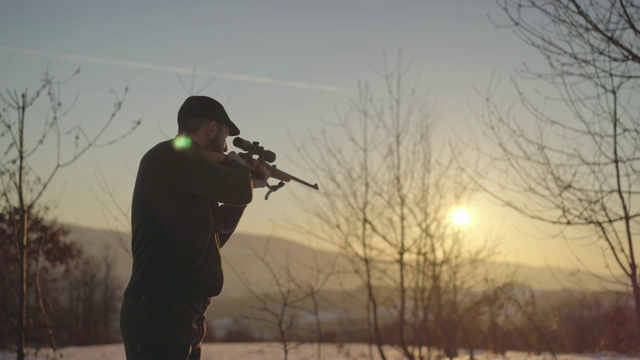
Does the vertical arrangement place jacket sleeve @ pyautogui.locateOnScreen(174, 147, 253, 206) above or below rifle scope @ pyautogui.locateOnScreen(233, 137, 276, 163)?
below

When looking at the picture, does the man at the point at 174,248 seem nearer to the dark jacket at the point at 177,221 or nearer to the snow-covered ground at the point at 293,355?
the dark jacket at the point at 177,221

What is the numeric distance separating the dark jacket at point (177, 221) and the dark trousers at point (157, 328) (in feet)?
0.14

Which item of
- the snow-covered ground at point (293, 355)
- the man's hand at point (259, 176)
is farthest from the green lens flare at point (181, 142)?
the snow-covered ground at point (293, 355)

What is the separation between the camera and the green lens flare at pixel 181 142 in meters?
2.48

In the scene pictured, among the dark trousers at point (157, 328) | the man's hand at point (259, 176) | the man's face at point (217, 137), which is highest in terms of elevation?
the man's face at point (217, 137)

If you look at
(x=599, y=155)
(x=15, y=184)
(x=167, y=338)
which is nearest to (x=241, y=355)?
(x=15, y=184)

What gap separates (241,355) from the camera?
9930 mm

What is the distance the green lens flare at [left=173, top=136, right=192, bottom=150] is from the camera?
248cm

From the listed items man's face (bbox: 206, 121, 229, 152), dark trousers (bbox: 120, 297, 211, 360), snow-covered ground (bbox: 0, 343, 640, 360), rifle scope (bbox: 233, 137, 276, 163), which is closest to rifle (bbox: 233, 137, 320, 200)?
rifle scope (bbox: 233, 137, 276, 163)

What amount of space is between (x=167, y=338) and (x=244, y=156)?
3.51 ft

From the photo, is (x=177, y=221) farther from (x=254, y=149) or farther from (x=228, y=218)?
(x=254, y=149)

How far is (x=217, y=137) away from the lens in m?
2.66

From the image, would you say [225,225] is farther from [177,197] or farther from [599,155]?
[599,155]

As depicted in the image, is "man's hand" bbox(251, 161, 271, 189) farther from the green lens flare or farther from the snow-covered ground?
the snow-covered ground
